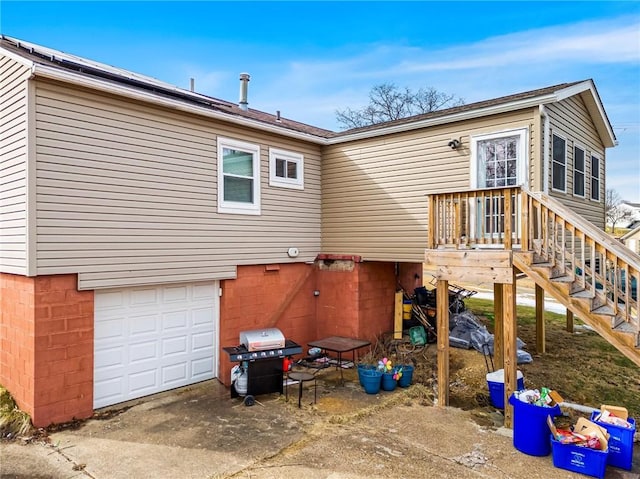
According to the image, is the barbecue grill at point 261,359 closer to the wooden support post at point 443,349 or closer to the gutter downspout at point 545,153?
the wooden support post at point 443,349

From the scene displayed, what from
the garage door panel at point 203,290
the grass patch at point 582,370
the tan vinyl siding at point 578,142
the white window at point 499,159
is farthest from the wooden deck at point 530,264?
the garage door panel at point 203,290

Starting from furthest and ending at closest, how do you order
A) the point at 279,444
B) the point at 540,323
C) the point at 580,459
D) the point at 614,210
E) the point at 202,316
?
the point at 614,210
the point at 540,323
the point at 202,316
the point at 279,444
the point at 580,459

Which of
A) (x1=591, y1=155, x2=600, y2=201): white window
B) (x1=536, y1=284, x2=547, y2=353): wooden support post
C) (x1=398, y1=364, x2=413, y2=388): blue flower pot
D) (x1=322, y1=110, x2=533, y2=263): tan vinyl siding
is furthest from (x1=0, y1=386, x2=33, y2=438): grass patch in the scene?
(x1=591, y1=155, x2=600, y2=201): white window

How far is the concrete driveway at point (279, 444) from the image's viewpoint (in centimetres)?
486

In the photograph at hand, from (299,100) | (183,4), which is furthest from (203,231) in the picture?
(299,100)

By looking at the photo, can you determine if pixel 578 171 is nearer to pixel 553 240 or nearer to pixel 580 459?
pixel 553 240

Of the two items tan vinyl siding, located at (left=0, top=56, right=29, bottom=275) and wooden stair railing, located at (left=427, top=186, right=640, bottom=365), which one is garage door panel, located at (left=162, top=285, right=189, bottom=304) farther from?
wooden stair railing, located at (left=427, top=186, right=640, bottom=365)

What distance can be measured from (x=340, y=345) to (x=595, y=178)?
731cm

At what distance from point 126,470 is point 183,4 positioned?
9.95 m

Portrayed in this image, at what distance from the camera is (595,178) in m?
9.84

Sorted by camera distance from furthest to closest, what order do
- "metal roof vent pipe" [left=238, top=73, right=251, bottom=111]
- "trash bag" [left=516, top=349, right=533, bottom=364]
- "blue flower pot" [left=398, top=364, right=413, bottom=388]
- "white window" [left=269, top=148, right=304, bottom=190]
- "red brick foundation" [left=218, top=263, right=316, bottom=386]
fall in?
"metal roof vent pipe" [left=238, top=73, right=251, bottom=111]
"white window" [left=269, top=148, right=304, bottom=190]
"trash bag" [left=516, top=349, right=533, bottom=364]
"red brick foundation" [left=218, top=263, right=316, bottom=386]
"blue flower pot" [left=398, top=364, right=413, bottom=388]

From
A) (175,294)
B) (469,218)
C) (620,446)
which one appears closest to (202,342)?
(175,294)

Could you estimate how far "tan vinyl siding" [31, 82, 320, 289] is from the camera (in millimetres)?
6070

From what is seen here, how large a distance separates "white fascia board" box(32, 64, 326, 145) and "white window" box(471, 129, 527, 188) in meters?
3.82
